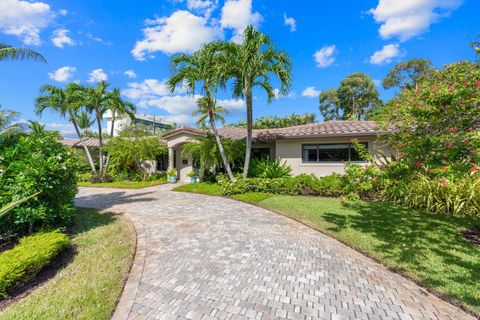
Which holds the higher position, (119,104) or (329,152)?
(119,104)

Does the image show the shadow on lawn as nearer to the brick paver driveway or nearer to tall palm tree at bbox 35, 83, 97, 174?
the brick paver driveway

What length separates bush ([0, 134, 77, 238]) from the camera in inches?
225

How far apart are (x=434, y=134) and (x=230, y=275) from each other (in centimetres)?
556

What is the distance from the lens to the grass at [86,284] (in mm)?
3254

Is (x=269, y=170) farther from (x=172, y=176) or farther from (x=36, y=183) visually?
(x=36, y=183)

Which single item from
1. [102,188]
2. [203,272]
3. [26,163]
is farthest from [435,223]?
[102,188]

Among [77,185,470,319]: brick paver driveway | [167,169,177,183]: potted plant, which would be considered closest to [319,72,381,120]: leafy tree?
[167,169,177,183]: potted plant

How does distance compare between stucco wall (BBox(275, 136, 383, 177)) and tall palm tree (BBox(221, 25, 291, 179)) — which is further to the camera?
stucco wall (BBox(275, 136, 383, 177))

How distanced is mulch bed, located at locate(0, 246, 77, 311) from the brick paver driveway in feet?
4.81

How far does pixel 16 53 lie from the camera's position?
28.5 feet

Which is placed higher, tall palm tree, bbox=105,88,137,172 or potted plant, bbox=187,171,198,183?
tall palm tree, bbox=105,88,137,172

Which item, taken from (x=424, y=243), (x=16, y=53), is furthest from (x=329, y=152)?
(x=16, y=53)

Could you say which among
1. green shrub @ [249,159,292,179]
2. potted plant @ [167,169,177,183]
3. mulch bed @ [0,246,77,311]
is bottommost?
mulch bed @ [0,246,77,311]

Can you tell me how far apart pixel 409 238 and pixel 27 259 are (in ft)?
29.1
